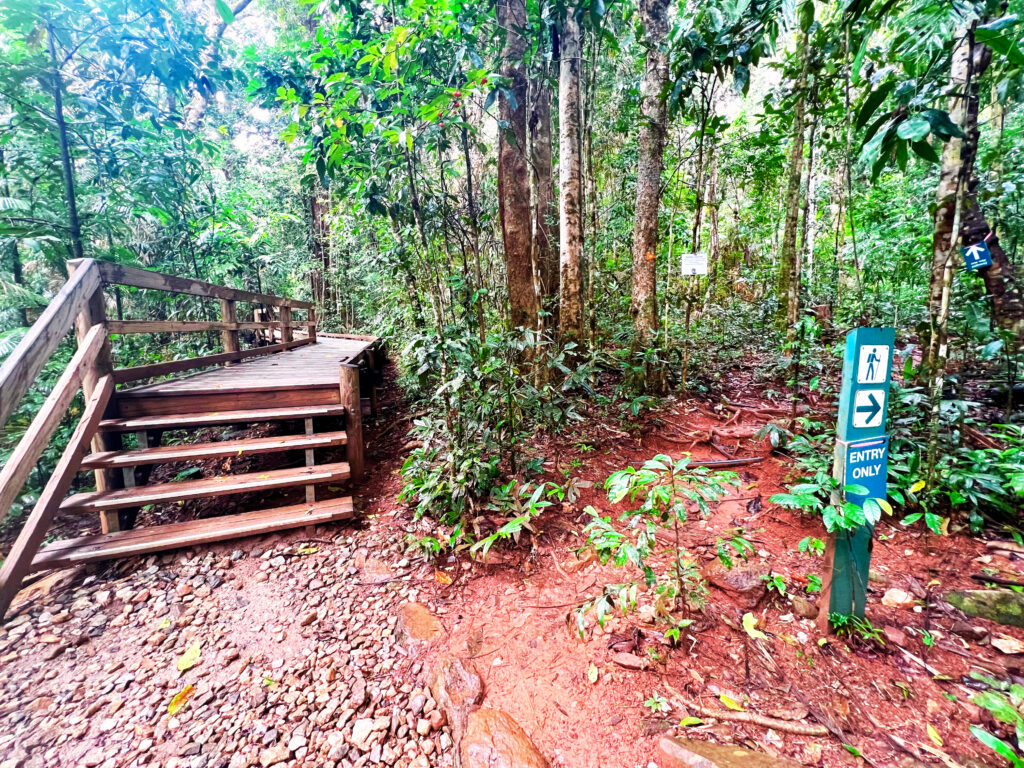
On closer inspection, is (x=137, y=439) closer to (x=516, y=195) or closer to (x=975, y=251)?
(x=516, y=195)

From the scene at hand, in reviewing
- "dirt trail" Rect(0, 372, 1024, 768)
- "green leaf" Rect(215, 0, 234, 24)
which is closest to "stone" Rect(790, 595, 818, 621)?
"dirt trail" Rect(0, 372, 1024, 768)

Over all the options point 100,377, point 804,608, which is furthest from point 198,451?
point 804,608

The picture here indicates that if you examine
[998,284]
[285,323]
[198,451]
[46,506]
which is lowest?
[46,506]

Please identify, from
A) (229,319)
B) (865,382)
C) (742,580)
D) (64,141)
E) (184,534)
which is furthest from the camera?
(229,319)

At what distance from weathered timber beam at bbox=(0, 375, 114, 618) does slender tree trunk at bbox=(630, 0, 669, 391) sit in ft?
15.9

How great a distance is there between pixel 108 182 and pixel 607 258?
22.9 feet

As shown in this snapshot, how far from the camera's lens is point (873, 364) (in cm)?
163

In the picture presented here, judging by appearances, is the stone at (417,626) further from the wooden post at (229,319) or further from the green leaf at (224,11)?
the wooden post at (229,319)

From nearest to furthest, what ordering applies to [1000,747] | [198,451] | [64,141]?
[1000,747]
[198,451]
[64,141]

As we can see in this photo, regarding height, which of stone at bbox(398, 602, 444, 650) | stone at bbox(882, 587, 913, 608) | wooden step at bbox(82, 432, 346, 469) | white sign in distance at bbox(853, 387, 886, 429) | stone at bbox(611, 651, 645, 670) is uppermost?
white sign in distance at bbox(853, 387, 886, 429)

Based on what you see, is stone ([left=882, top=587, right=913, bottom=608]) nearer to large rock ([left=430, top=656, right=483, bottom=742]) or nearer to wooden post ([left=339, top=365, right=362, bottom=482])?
large rock ([left=430, top=656, right=483, bottom=742])

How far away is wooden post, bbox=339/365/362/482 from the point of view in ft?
11.5

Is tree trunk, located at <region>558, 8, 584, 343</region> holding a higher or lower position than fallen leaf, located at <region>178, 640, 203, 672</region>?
higher

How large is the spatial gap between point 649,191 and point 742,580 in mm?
4388
